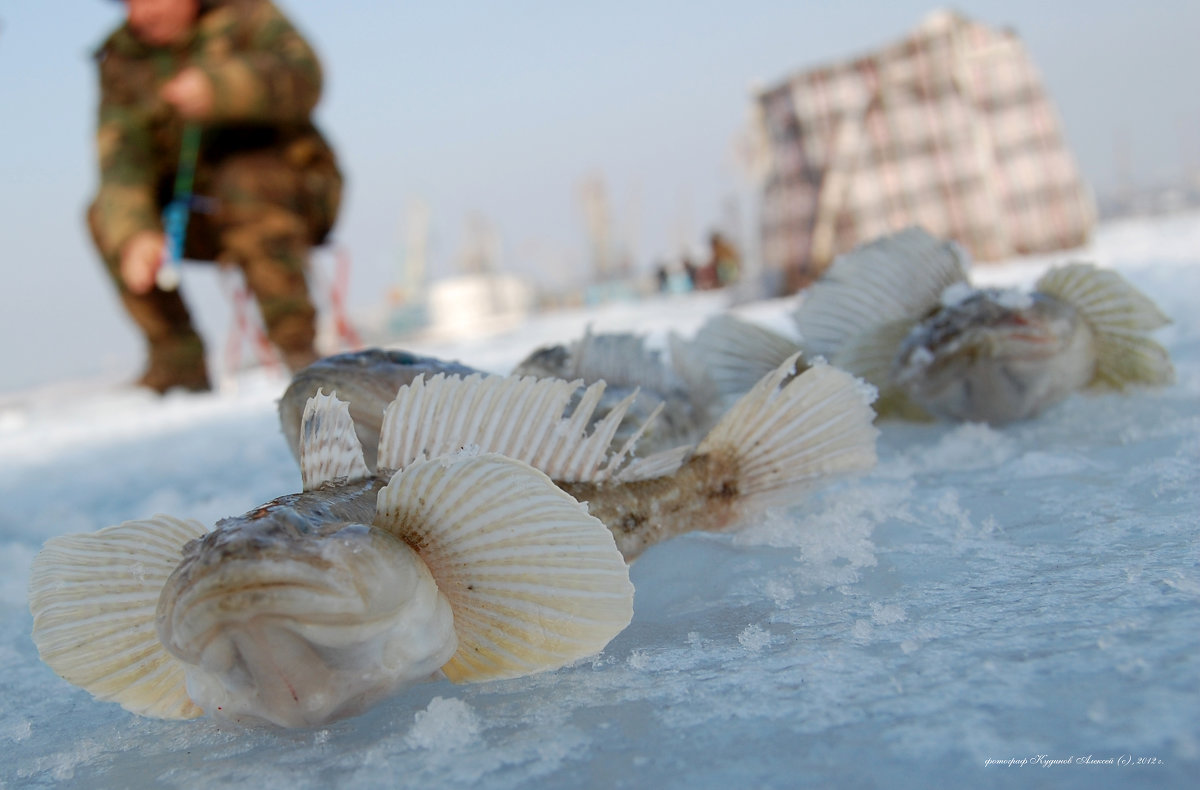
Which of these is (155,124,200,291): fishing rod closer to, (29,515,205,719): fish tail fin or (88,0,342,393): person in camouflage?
(88,0,342,393): person in camouflage

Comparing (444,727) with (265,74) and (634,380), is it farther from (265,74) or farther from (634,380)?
(265,74)

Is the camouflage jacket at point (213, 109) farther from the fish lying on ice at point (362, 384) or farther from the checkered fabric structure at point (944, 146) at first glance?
the checkered fabric structure at point (944, 146)

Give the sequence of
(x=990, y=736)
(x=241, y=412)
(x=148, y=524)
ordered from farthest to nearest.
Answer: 1. (x=241, y=412)
2. (x=148, y=524)
3. (x=990, y=736)

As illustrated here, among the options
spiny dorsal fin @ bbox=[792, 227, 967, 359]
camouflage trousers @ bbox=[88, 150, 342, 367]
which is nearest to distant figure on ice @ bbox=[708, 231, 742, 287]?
camouflage trousers @ bbox=[88, 150, 342, 367]

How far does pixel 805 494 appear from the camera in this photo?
4.09 ft

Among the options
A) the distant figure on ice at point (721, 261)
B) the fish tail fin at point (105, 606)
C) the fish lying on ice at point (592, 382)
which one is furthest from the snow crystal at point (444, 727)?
the distant figure on ice at point (721, 261)

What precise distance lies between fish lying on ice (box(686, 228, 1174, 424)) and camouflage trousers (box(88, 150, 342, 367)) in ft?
12.5

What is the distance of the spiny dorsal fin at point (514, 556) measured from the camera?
0.83 metres

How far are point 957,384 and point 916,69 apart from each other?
23.0ft

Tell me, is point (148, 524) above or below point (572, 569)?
above

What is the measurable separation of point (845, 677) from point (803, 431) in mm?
480

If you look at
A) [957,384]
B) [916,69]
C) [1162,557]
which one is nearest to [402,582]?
[1162,557]

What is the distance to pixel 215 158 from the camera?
4.90 meters

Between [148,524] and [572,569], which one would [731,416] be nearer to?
[572,569]
